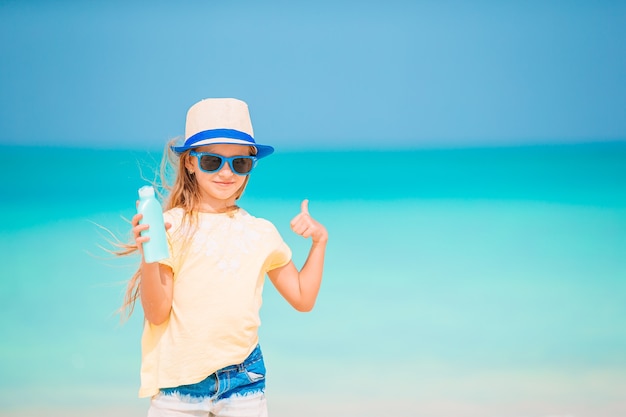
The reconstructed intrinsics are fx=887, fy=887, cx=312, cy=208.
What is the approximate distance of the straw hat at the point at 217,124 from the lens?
7.14ft

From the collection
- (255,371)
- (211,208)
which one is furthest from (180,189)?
(255,371)

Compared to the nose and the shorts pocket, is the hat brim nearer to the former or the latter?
the nose

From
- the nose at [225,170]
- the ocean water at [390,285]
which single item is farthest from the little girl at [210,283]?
the ocean water at [390,285]

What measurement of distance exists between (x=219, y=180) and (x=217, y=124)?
140 millimetres

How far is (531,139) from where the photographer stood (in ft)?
20.8

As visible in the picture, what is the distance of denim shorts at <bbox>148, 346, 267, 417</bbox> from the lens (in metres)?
2.06

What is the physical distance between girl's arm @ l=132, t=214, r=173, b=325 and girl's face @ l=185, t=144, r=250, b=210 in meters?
0.18

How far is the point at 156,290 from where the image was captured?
79.4 inches

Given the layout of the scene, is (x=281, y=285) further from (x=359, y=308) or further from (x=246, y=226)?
(x=359, y=308)

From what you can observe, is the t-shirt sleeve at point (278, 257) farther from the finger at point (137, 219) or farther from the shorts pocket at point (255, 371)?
the finger at point (137, 219)

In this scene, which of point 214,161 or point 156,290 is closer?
point 156,290

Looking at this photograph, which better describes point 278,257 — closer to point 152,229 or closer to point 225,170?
point 225,170

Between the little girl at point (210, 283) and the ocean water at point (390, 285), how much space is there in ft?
0.78

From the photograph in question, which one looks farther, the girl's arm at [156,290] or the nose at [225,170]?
the nose at [225,170]
